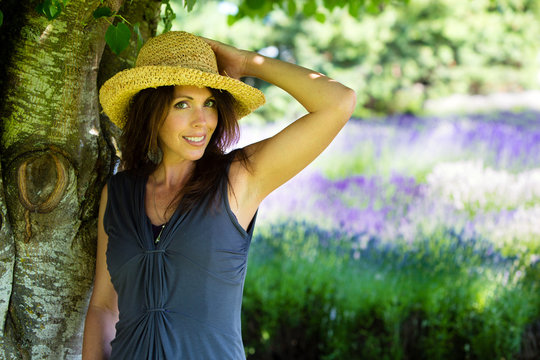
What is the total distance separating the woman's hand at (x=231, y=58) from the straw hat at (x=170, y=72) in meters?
0.12

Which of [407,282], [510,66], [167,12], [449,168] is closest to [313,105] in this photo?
[167,12]

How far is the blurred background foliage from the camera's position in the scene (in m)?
10.9

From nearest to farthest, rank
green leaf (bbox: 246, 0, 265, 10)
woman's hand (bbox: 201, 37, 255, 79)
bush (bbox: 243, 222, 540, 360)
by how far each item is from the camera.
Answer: woman's hand (bbox: 201, 37, 255, 79), green leaf (bbox: 246, 0, 265, 10), bush (bbox: 243, 222, 540, 360)

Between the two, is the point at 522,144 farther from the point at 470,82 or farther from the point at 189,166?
the point at 470,82

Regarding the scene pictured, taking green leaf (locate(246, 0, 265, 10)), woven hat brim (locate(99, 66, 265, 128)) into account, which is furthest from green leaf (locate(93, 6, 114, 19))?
green leaf (locate(246, 0, 265, 10))

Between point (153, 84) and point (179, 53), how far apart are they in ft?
0.45

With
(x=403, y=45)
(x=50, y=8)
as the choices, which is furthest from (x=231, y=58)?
(x=403, y=45)

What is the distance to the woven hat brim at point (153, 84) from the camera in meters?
1.84

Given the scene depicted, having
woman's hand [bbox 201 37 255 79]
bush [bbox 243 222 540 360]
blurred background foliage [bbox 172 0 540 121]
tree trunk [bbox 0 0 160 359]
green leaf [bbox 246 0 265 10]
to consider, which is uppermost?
blurred background foliage [bbox 172 0 540 121]

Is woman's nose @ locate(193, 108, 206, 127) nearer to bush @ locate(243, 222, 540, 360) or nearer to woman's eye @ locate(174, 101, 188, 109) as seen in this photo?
woman's eye @ locate(174, 101, 188, 109)

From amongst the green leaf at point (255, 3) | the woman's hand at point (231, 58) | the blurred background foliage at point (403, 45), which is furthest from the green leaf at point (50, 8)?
the blurred background foliage at point (403, 45)

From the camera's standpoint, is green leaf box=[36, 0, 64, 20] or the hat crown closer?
green leaf box=[36, 0, 64, 20]

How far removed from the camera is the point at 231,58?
213 cm

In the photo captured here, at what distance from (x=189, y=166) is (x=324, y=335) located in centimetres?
235
